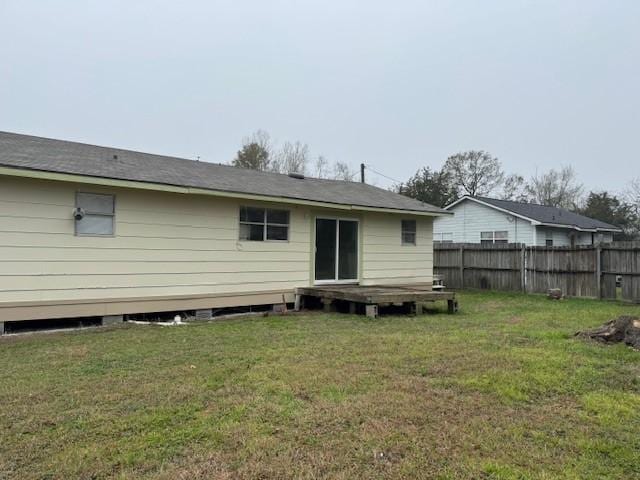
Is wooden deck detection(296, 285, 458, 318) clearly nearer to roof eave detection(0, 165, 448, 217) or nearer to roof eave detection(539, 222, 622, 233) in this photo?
Result: roof eave detection(0, 165, 448, 217)

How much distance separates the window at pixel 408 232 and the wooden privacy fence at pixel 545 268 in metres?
4.05

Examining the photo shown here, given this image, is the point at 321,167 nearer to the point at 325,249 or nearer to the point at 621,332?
the point at 325,249

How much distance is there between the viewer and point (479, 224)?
2330cm

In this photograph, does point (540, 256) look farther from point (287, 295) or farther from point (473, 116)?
point (473, 116)

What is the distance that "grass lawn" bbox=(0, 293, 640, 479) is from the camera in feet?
9.39

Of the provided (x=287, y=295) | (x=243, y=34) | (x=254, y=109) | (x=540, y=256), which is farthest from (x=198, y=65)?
(x=540, y=256)

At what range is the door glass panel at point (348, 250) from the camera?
1157cm

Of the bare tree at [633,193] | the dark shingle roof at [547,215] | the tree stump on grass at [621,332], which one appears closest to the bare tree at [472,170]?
the bare tree at [633,193]

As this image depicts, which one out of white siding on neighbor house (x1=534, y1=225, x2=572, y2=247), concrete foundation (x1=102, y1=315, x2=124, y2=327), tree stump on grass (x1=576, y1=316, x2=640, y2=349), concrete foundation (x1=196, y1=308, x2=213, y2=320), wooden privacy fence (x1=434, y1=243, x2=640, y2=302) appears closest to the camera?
tree stump on grass (x1=576, y1=316, x2=640, y2=349)

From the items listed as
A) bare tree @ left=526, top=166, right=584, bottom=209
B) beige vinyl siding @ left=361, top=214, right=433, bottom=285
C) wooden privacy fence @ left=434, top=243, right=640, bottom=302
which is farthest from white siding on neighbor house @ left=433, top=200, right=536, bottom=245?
bare tree @ left=526, top=166, right=584, bottom=209

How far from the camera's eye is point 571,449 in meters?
3.08

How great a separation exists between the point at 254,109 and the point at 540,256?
19150 mm

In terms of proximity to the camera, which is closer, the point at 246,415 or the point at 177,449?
the point at 177,449

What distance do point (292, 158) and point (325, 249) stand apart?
70.8 feet
